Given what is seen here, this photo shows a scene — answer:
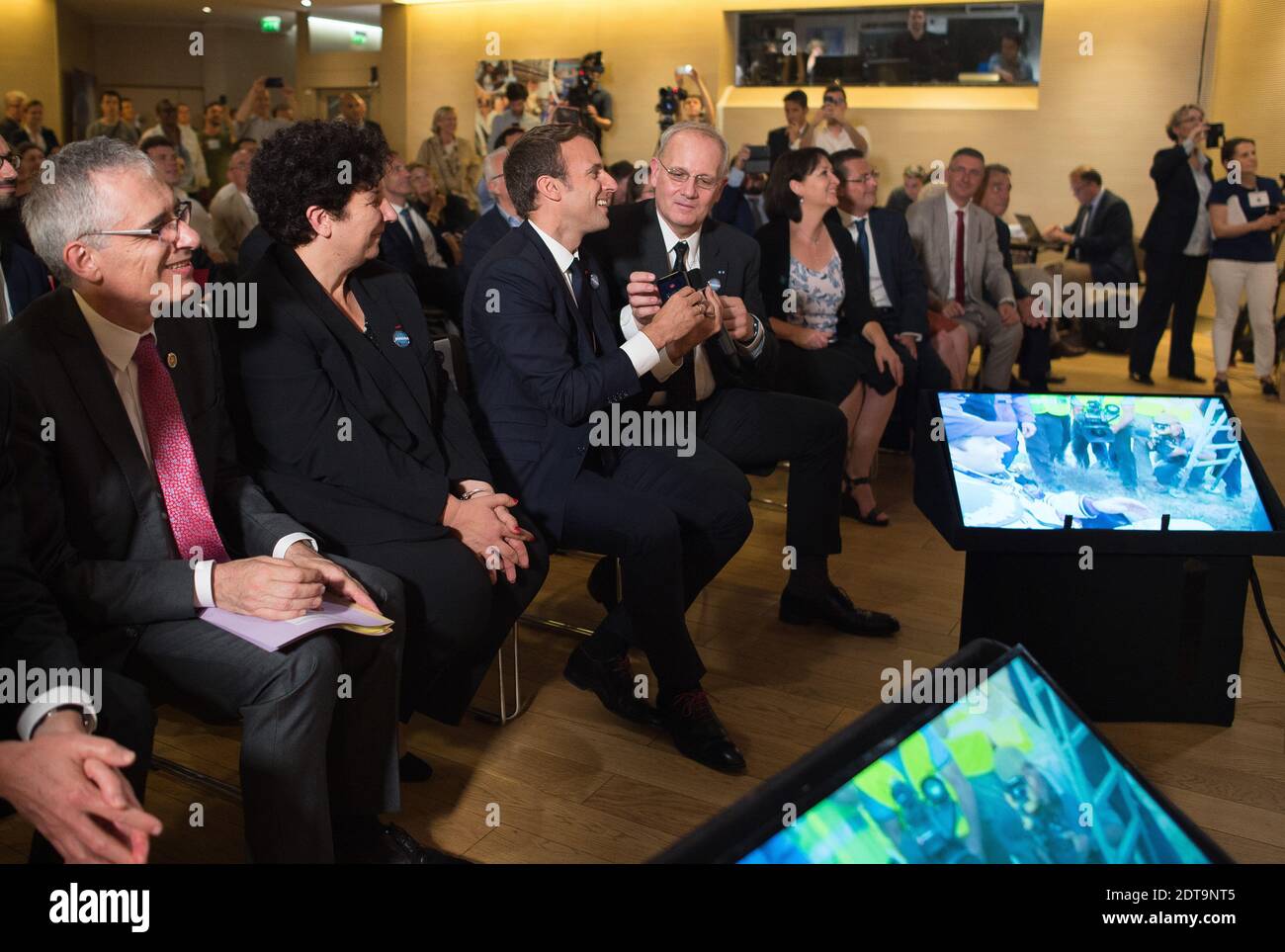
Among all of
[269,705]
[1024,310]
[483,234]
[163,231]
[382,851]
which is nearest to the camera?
[269,705]

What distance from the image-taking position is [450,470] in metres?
2.54

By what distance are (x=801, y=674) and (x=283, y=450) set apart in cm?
144

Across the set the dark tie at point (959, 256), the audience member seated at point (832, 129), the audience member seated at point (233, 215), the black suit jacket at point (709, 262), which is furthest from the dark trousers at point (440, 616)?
the audience member seated at point (832, 129)

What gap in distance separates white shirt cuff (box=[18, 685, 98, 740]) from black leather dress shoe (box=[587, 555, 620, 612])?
1.83 meters

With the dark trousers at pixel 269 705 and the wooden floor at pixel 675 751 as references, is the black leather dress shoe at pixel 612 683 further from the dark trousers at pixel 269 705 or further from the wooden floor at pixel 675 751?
the dark trousers at pixel 269 705

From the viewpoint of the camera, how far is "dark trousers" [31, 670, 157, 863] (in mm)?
1585

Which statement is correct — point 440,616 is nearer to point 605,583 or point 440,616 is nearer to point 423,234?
point 605,583

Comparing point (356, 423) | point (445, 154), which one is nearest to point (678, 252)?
point (356, 423)

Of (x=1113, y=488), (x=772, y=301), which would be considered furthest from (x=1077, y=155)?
(x=1113, y=488)

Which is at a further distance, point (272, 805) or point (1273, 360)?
point (1273, 360)

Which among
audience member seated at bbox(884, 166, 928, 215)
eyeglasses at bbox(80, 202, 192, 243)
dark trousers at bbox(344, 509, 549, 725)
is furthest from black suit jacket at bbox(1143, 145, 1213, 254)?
eyeglasses at bbox(80, 202, 192, 243)

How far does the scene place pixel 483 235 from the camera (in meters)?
4.32

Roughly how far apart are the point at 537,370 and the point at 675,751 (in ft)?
→ 3.04
